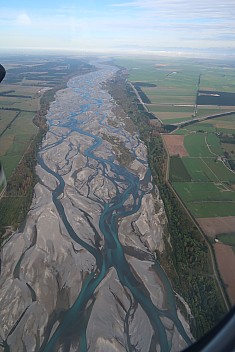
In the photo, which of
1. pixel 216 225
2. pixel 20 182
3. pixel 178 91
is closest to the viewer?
pixel 216 225

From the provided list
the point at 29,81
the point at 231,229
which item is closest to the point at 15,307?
the point at 231,229

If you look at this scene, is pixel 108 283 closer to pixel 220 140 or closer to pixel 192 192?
pixel 192 192

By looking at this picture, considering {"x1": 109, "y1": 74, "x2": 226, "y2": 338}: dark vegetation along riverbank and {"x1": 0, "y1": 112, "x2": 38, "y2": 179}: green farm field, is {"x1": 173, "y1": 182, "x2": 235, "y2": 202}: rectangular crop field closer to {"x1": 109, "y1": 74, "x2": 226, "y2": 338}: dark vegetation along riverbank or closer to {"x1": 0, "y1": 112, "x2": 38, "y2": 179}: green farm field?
{"x1": 109, "y1": 74, "x2": 226, "y2": 338}: dark vegetation along riverbank

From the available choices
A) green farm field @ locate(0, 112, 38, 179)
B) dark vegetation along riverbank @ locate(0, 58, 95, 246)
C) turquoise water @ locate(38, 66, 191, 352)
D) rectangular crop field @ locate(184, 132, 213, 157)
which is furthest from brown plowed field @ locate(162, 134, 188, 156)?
green farm field @ locate(0, 112, 38, 179)

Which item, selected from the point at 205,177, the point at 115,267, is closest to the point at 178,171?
the point at 205,177

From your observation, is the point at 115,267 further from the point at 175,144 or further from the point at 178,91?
the point at 178,91

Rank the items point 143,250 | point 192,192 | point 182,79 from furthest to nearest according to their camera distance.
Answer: point 182,79 → point 192,192 → point 143,250

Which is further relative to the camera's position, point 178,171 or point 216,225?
point 178,171
